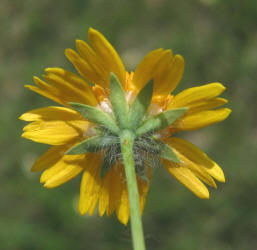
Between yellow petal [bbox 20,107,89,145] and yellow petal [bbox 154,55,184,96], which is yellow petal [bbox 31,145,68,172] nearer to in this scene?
yellow petal [bbox 20,107,89,145]

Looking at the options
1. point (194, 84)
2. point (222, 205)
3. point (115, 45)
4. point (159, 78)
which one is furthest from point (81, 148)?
point (115, 45)

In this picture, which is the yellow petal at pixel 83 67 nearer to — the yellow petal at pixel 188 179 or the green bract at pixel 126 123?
the green bract at pixel 126 123

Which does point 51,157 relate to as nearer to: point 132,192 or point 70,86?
point 70,86

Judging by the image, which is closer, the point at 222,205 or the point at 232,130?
the point at 222,205

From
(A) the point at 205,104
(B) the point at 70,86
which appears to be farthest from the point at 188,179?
(B) the point at 70,86

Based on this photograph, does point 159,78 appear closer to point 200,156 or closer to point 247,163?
point 200,156
